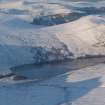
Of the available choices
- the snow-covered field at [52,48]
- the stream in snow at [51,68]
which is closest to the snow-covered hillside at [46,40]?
the snow-covered field at [52,48]

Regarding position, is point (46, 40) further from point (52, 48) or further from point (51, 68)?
point (51, 68)

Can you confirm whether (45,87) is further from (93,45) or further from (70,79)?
(93,45)

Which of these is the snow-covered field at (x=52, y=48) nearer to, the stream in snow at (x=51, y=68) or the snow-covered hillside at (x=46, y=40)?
the snow-covered hillside at (x=46, y=40)

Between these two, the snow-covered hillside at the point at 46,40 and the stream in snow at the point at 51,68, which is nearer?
the stream in snow at the point at 51,68

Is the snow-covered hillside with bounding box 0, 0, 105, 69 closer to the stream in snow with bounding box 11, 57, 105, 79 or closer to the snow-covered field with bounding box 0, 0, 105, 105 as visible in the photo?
the snow-covered field with bounding box 0, 0, 105, 105

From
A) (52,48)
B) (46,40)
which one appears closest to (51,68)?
(52,48)

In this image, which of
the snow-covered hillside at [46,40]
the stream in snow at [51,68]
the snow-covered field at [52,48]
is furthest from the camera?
the snow-covered hillside at [46,40]

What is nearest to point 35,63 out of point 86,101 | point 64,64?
point 64,64

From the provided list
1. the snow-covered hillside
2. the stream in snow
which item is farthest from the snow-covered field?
the stream in snow
